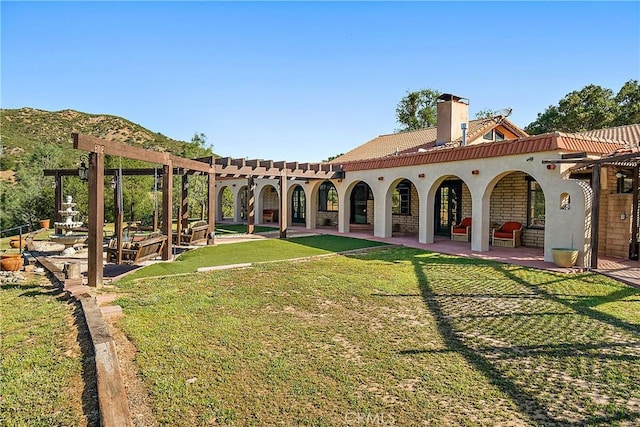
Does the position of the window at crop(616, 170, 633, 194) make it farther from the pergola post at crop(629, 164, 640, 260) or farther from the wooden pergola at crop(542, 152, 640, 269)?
the pergola post at crop(629, 164, 640, 260)

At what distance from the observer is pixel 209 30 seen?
12555mm

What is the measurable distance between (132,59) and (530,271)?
55.9 ft

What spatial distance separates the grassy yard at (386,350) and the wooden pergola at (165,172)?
3.73ft

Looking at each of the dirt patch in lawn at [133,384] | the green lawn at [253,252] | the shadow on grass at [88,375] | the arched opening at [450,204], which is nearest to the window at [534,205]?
the arched opening at [450,204]

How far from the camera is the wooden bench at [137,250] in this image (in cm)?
880

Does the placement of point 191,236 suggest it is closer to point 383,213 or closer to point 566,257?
point 383,213

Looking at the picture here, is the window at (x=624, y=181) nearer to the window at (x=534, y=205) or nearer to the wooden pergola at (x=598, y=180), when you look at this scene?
the wooden pergola at (x=598, y=180)

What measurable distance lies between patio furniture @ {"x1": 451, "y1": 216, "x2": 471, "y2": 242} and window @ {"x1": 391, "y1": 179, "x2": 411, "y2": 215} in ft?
11.3

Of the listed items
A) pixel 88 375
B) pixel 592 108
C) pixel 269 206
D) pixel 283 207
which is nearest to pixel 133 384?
pixel 88 375

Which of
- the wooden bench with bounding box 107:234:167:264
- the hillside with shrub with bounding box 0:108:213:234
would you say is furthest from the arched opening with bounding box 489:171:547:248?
the hillside with shrub with bounding box 0:108:213:234

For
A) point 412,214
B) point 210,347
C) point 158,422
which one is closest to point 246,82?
point 412,214

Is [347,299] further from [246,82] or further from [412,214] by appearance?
[246,82]

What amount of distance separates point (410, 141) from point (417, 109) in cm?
2627

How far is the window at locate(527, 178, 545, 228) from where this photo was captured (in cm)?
1392
